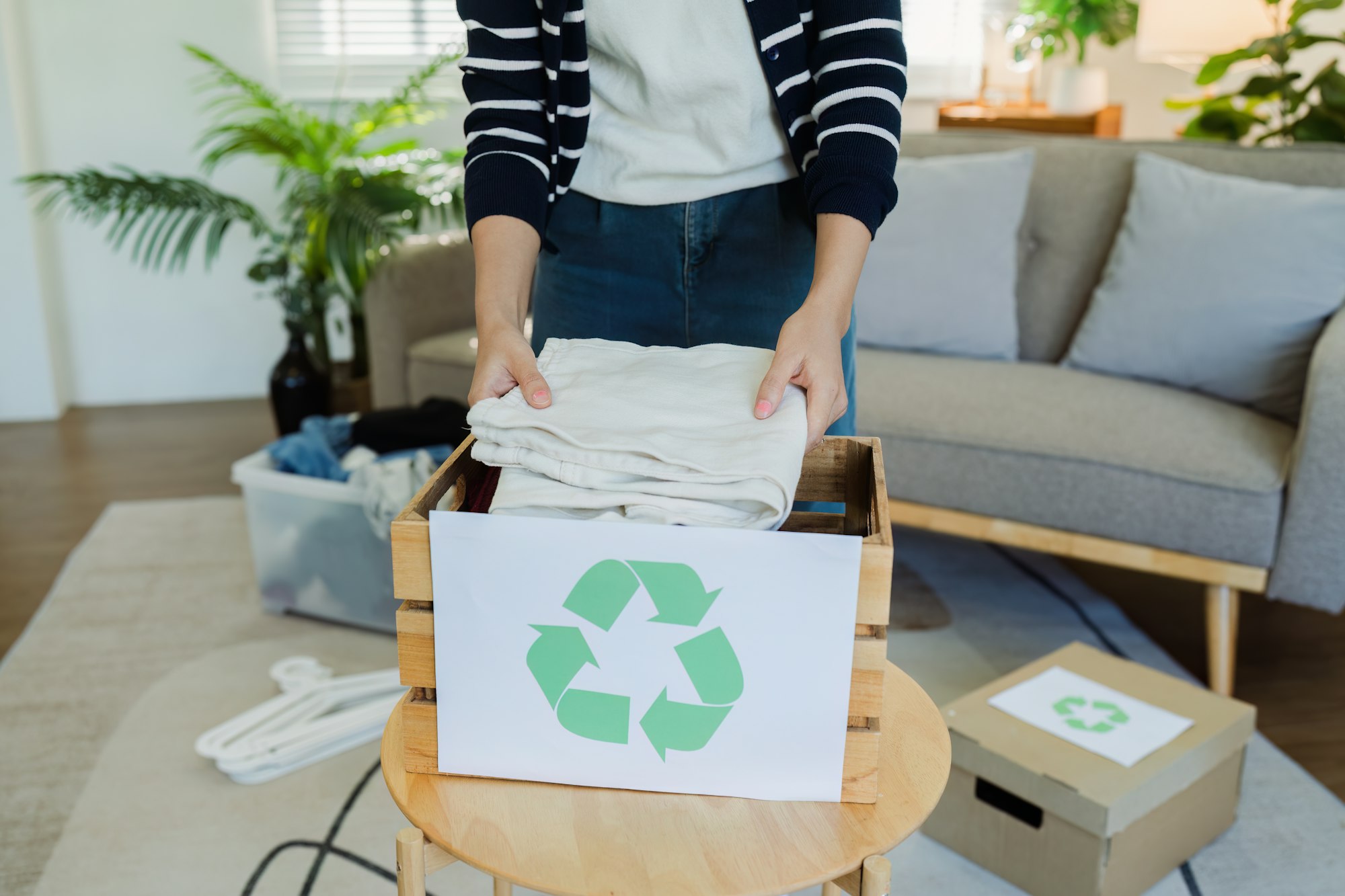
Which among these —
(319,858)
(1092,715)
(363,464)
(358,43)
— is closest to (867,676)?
(1092,715)

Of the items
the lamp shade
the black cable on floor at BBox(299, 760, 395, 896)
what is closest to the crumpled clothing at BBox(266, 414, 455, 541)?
the black cable on floor at BBox(299, 760, 395, 896)

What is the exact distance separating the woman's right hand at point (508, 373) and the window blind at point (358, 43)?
2.71 m

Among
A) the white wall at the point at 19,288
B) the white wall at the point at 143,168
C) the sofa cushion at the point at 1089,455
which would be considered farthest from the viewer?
the white wall at the point at 143,168

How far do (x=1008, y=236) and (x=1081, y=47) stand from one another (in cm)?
156

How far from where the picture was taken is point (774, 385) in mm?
670

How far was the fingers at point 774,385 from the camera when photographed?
0.66 meters

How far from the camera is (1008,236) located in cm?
205

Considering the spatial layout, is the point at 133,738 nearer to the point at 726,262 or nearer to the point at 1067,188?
the point at 726,262

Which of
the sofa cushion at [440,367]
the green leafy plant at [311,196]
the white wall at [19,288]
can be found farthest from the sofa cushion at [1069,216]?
the white wall at [19,288]

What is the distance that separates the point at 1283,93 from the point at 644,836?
230 cm

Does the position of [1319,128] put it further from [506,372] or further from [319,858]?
[319,858]

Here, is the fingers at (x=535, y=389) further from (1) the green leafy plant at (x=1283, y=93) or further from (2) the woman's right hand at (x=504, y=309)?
(1) the green leafy plant at (x=1283, y=93)

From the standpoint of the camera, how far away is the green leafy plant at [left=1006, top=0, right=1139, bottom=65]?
3217 millimetres

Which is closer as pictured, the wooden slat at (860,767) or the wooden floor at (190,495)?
the wooden slat at (860,767)
